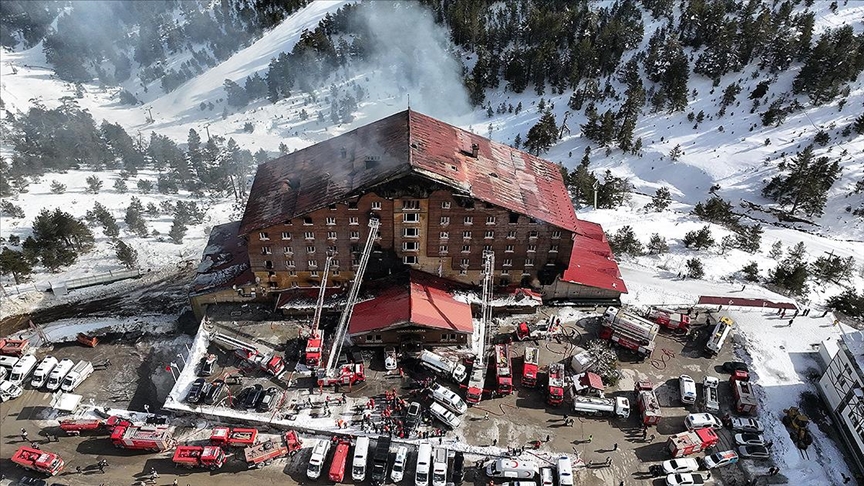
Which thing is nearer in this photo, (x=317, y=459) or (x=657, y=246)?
(x=317, y=459)

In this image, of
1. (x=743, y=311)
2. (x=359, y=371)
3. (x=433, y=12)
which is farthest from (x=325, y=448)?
(x=433, y=12)

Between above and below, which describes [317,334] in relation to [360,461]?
above

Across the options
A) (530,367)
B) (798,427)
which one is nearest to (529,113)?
(530,367)

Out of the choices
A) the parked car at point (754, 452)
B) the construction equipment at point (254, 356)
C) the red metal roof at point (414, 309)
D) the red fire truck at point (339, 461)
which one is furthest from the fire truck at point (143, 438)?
the parked car at point (754, 452)

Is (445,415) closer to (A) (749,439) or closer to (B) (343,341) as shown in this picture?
(B) (343,341)

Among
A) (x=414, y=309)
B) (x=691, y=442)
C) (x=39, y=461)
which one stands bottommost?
(x=39, y=461)

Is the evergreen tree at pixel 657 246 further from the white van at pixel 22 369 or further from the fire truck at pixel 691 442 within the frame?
the white van at pixel 22 369
